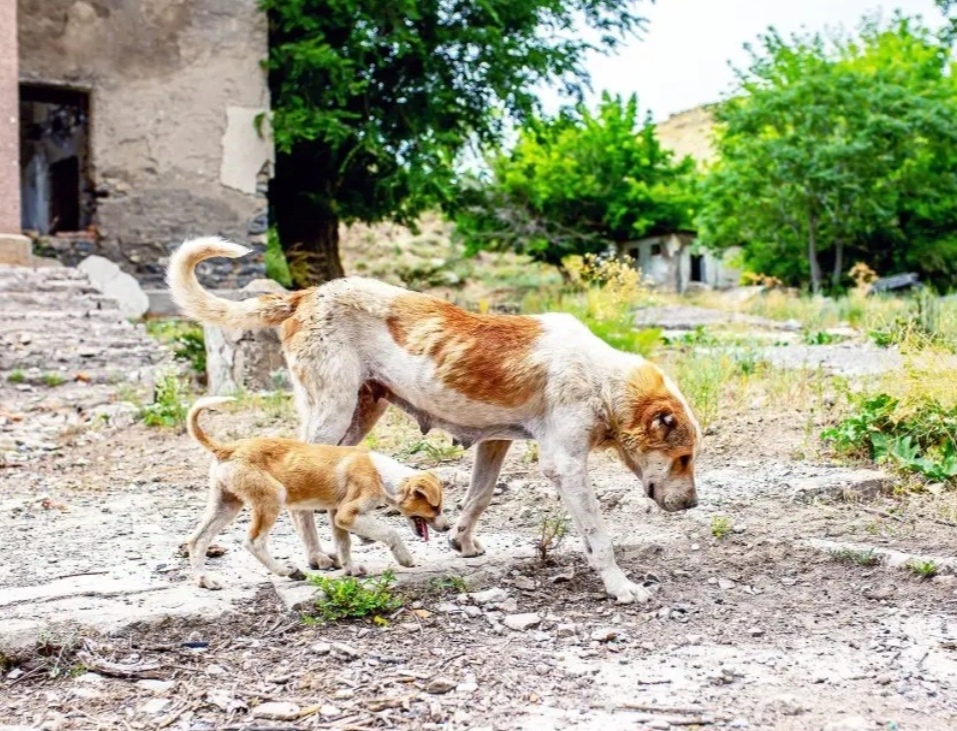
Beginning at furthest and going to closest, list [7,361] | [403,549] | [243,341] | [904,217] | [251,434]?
[904,217] → [7,361] → [243,341] → [251,434] → [403,549]

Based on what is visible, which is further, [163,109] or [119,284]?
[163,109]

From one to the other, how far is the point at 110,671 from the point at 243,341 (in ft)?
23.1

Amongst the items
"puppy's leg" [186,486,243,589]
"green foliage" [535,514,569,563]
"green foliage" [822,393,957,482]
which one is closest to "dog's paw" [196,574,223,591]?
"puppy's leg" [186,486,243,589]

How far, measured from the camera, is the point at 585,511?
16.6ft

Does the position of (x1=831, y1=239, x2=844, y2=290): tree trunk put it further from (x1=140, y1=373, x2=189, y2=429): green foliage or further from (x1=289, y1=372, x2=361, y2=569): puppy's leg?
(x1=289, y1=372, x2=361, y2=569): puppy's leg

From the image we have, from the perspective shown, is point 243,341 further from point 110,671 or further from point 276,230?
point 276,230

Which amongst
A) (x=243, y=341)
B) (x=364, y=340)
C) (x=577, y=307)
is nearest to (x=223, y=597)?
(x=364, y=340)

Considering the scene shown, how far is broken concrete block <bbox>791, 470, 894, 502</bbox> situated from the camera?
6582 millimetres

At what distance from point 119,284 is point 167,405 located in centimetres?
693

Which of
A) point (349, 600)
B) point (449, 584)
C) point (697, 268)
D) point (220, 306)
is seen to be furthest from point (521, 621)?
point (697, 268)

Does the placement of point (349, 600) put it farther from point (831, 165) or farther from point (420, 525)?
point (831, 165)

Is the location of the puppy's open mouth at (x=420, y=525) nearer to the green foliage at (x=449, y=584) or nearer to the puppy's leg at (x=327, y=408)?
the green foliage at (x=449, y=584)

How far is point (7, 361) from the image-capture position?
12000 millimetres

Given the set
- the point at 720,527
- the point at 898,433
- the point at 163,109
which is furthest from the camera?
the point at 163,109
